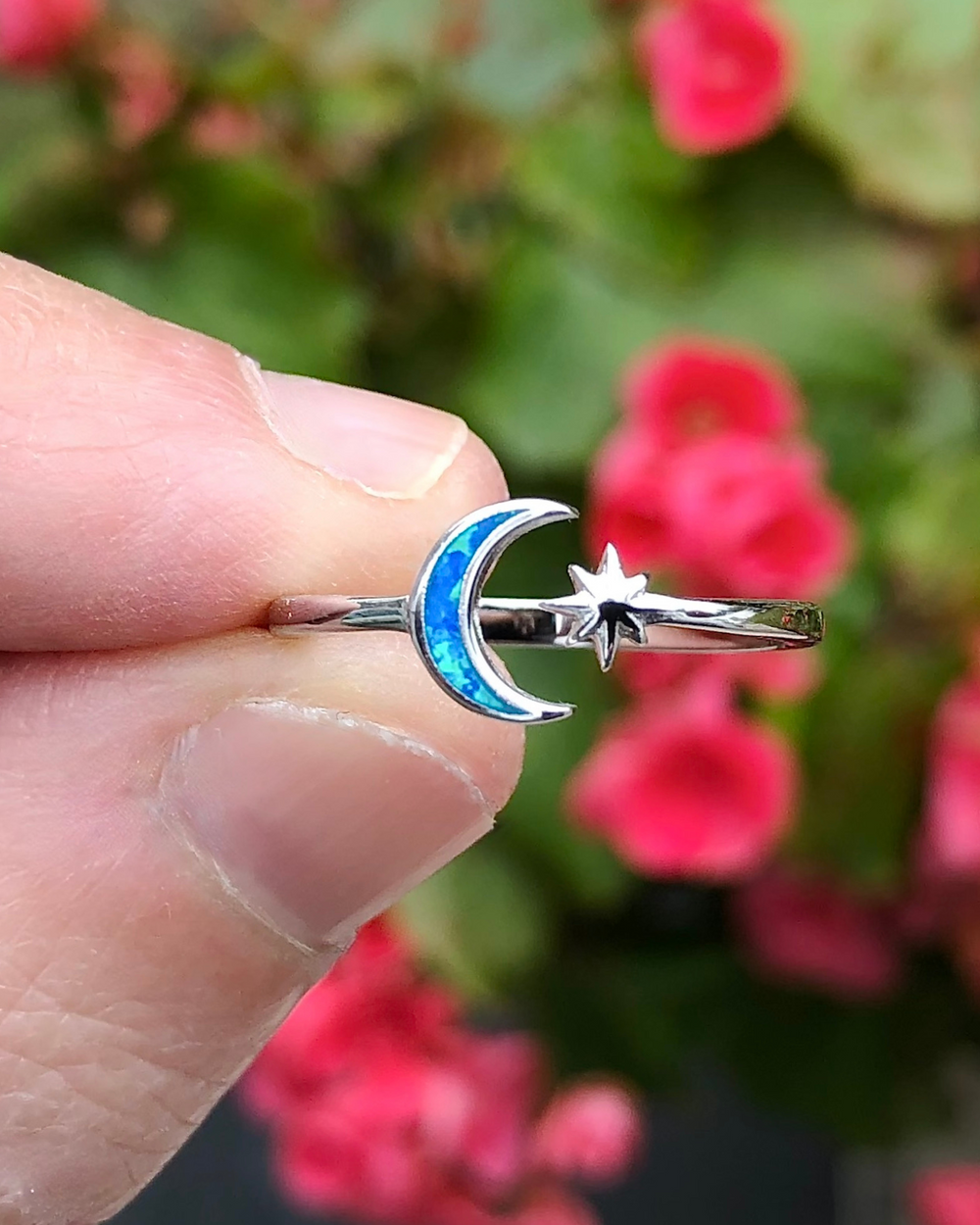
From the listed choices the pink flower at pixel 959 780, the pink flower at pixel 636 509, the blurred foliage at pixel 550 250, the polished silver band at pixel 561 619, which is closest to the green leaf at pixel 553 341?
the blurred foliage at pixel 550 250

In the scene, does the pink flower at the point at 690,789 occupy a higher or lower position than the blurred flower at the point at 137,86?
lower

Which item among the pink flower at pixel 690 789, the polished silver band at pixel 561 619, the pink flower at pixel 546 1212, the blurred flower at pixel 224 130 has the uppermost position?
the blurred flower at pixel 224 130

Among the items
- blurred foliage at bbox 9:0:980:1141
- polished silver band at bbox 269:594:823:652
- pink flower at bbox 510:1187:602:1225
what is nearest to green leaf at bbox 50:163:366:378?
blurred foliage at bbox 9:0:980:1141

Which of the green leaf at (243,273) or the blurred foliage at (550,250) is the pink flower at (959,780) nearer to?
the blurred foliage at (550,250)

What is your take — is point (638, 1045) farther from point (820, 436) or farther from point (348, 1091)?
point (820, 436)

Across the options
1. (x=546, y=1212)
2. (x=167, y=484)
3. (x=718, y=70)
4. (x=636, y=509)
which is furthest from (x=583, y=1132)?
(x=718, y=70)

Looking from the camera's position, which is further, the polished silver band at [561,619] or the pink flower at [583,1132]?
the pink flower at [583,1132]

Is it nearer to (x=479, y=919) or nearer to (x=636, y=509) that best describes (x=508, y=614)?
(x=636, y=509)
